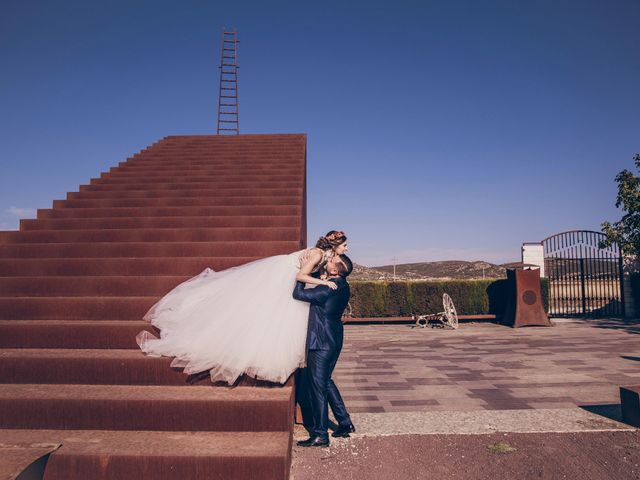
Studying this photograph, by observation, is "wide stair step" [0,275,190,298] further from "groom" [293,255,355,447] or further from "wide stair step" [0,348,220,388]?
"groom" [293,255,355,447]

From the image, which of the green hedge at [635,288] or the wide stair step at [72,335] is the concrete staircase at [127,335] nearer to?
the wide stair step at [72,335]

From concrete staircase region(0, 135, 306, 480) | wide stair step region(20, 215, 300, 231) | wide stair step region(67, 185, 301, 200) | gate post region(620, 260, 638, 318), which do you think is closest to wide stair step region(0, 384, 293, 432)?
concrete staircase region(0, 135, 306, 480)

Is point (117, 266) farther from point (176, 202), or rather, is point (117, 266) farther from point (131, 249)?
point (176, 202)

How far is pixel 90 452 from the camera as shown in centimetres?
288

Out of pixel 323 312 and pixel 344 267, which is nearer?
pixel 323 312

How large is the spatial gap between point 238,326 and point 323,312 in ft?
2.44

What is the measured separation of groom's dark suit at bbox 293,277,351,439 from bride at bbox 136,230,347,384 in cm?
8

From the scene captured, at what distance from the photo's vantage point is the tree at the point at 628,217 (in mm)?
12562

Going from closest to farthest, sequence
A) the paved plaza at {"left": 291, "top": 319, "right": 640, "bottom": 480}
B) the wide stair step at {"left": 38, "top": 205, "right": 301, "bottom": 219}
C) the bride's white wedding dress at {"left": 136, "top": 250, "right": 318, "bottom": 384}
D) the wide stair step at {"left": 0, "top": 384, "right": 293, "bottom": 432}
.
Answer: the paved plaza at {"left": 291, "top": 319, "right": 640, "bottom": 480}, the wide stair step at {"left": 0, "top": 384, "right": 293, "bottom": 432}, the bride's white wedding dress at {"left": 136, "top": 250, "right": 318, "bottom": 384}, the wide stair step at {"left": 38, "top": 205, "right": 301, "bottom": 219}

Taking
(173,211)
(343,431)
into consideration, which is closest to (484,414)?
(343,431)

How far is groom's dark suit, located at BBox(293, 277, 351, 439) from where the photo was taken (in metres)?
3.71

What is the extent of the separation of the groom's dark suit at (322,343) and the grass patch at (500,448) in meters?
1.18

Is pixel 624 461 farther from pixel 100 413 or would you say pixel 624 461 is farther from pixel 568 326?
pixel 568 326

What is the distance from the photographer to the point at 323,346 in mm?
3736
